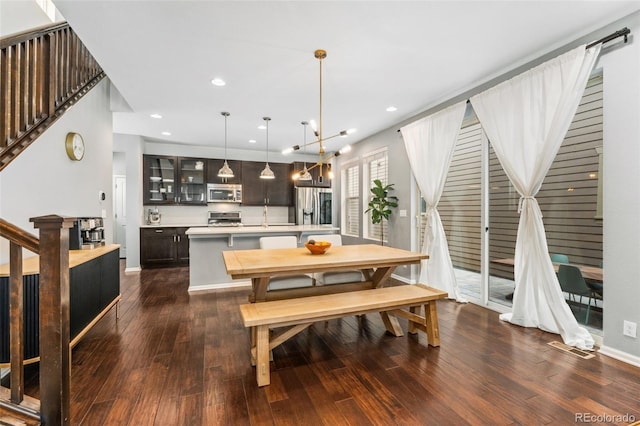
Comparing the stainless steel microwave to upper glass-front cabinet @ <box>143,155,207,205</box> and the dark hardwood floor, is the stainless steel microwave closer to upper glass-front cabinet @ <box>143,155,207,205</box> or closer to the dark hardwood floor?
upper glass-front cabinet @ <box>143,155,207,205</box>

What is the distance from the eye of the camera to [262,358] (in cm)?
206

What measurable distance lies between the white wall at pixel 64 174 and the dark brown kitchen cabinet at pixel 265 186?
3.05 metres

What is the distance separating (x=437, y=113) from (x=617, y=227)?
7.86 feet

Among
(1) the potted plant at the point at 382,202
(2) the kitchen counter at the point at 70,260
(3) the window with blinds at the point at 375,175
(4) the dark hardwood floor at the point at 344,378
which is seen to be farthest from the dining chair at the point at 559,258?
(2) the kitchen counter at the point at 70,260

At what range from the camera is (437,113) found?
4.05m

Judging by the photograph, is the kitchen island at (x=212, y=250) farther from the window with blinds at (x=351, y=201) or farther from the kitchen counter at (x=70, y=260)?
the window with blinds at (x=351, y=201)

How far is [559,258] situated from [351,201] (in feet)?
14.3

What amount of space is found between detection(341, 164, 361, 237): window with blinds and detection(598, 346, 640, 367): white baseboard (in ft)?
14.3

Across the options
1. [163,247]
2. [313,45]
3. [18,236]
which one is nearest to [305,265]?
[18,236]

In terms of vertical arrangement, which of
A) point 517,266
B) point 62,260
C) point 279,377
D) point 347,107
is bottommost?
point 279,377

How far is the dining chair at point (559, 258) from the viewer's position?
2.88 meters

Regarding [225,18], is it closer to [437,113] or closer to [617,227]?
[437,113]

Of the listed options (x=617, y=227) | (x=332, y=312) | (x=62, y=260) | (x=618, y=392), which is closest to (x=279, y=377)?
(x=332, y=312)

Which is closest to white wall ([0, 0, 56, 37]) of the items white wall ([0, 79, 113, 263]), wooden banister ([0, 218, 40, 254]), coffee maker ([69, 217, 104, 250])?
white wall ([0, 79, 113, 263])
